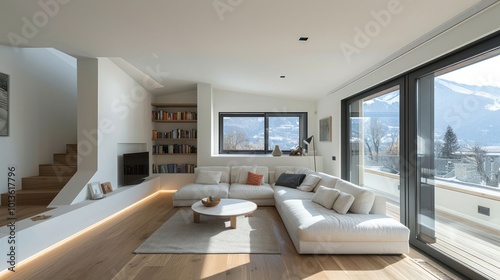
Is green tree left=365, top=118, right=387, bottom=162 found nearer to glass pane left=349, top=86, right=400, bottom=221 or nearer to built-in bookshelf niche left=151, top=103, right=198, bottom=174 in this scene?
glass pane left=349, top=86, right=400, bottom=221

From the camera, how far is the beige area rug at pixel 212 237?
273 cm

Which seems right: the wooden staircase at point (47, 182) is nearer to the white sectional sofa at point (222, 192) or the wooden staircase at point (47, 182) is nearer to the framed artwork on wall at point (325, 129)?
the white sectional sofa at point (222, 192)

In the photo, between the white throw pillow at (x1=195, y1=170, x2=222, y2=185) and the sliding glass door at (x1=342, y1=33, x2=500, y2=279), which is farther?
the white throw pillow at (x1=195, y1=170, x2=222, y2=185)

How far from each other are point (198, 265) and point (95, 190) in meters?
2.34

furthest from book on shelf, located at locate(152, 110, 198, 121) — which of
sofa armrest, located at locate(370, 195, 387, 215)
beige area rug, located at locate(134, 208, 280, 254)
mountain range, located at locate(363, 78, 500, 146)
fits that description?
mountain range, located at locate(363, 78, 500, 146)

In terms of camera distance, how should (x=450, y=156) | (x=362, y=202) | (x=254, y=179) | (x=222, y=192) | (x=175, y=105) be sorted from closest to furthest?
(x=450, y=156)
(x=362, y=202)
(x=222, y=192)
(x=254, y=179)
(x=175, y=105)

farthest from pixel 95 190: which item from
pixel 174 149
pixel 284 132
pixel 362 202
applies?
pixel 284 132

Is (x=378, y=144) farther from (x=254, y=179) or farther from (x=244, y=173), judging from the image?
(x=244, y=173)

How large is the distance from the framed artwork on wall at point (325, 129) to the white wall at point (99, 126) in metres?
A: 4.39

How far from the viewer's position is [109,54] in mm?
3514

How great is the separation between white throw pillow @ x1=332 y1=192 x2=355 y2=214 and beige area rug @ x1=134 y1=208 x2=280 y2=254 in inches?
36.7

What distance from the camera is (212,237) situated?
10.1ft

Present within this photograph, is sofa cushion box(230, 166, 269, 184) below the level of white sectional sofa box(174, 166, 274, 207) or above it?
above

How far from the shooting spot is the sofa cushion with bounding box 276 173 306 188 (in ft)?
15.7
